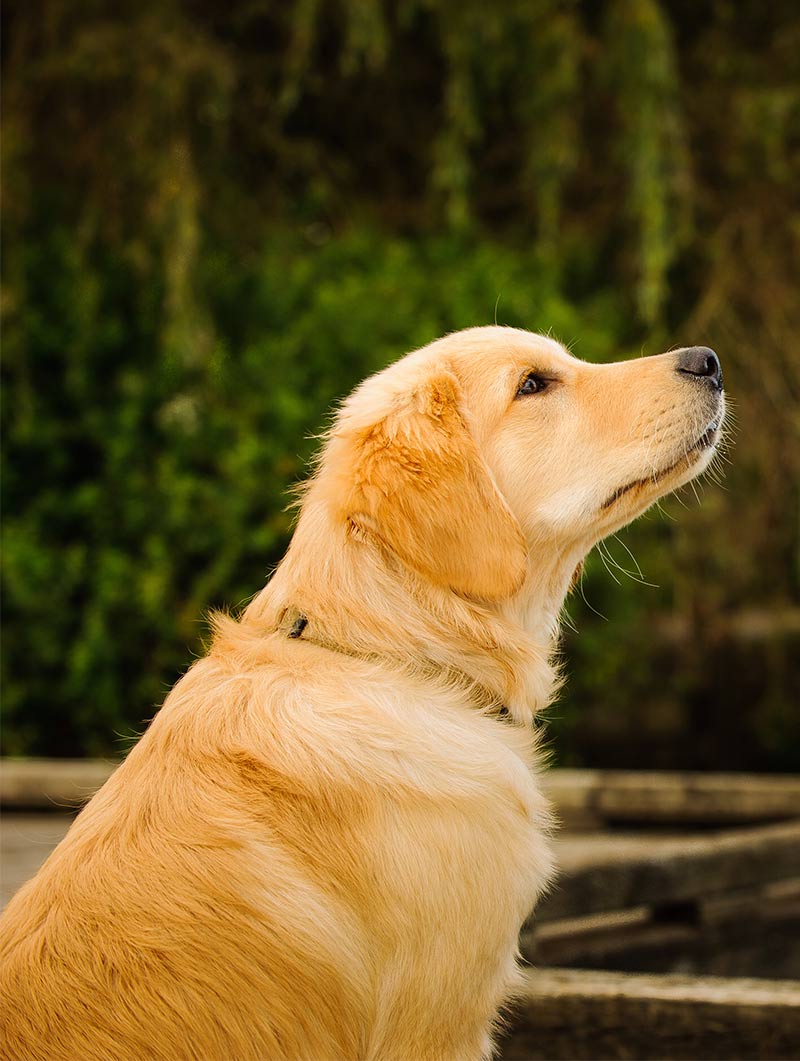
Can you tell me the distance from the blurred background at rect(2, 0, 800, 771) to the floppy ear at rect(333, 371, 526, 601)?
306 cm

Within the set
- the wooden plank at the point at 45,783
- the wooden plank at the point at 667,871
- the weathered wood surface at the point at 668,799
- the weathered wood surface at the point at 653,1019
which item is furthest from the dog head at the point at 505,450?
the wooden plank at the point at 45,783

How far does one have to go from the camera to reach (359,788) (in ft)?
7.88

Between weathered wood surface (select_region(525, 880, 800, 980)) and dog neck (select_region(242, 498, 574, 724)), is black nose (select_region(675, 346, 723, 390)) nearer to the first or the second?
dog neck (select_region(242, 498, 574, 724))

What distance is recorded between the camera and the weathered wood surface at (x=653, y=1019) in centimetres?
295

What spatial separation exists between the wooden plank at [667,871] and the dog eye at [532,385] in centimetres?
149

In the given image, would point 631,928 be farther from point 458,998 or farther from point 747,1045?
point 458,998

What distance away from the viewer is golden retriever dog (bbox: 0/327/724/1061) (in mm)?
2256

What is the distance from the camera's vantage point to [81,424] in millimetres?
6902

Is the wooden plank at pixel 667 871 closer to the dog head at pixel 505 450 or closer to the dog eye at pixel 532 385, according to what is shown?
the dog head at pixel 505 450

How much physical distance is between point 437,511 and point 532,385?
561mm

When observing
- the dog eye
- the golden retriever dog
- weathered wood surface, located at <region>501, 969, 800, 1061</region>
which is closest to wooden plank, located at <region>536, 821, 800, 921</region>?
weathered wood surface, located at <region>501, 969, 800, 1061</region>

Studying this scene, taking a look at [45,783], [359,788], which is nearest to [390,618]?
[359,788]

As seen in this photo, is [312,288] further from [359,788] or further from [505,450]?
[359,788]

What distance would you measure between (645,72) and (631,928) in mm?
4656
